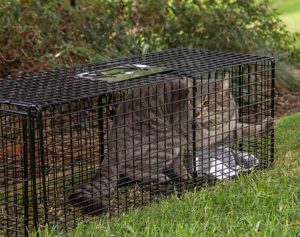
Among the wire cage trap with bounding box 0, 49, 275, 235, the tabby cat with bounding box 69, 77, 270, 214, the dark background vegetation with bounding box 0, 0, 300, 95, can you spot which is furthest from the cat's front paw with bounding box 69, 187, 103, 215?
the dark background vegetation with bounding box 0, 0, 300, 95

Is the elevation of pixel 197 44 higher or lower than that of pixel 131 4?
lower

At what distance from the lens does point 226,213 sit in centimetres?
324

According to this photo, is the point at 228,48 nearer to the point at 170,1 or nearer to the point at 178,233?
the point at 170,1

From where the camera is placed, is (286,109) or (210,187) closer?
(210,187)

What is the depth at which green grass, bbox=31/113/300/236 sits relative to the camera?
288 cm

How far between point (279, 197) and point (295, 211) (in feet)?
0.73

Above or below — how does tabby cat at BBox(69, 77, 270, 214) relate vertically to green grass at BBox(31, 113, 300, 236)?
above

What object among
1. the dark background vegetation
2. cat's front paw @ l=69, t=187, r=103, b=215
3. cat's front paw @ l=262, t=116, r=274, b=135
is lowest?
cat's front paw @ l=69, t=187, r=103, b=215

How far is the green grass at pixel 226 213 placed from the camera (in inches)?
113

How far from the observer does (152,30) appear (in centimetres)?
705

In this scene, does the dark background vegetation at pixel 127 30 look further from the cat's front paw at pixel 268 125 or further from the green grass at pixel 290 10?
the green grass at pixel 290 10

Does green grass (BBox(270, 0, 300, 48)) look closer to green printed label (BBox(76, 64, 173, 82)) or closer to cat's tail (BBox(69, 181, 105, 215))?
green printed label (BBox(76, 64, 173, 82))

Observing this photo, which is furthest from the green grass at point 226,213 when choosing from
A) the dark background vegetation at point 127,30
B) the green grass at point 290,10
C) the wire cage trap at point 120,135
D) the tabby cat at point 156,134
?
the green grass at point 290,10

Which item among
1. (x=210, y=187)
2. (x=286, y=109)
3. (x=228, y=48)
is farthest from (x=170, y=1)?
(x=210, y=187)
